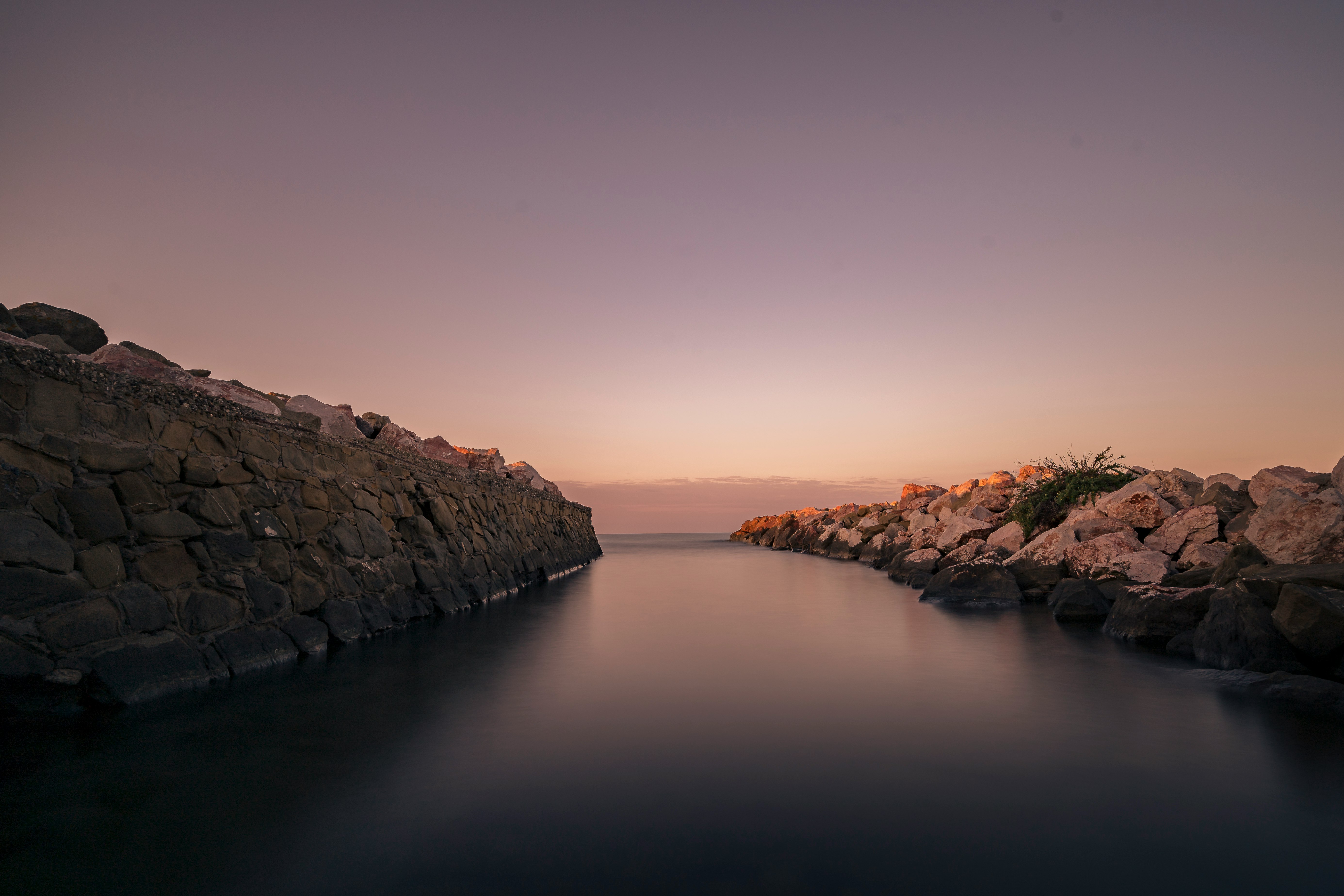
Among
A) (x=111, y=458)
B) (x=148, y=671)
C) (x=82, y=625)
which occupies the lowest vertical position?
(x=148, y=671)

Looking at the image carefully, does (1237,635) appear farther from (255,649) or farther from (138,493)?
(138,493)

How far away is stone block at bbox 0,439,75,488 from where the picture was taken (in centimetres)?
482

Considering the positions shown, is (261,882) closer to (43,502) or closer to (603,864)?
(603,864)

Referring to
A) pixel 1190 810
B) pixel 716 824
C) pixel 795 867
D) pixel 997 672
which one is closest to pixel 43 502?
pixel 716 824

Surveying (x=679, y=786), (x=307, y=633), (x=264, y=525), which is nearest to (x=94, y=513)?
(x=264, y=525)

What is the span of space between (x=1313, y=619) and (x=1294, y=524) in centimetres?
392

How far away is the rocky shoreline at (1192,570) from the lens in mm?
6078

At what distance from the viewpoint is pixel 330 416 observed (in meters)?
10.5

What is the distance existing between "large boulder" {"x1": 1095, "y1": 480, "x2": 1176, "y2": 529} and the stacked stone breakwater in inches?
590

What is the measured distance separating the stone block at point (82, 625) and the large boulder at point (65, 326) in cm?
411

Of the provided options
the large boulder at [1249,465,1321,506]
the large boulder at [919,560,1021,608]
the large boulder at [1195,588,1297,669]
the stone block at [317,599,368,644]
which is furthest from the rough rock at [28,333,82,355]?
the large boulder at [1249,465,1321,506]

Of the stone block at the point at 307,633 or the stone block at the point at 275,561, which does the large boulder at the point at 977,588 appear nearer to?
the stone block at the point at 307,633

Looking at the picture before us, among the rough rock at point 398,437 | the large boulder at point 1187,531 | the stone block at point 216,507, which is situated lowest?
the large boulder at point 1187,531

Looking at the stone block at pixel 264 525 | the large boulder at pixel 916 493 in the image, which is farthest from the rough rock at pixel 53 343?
the large boulder at pixel 916 493
